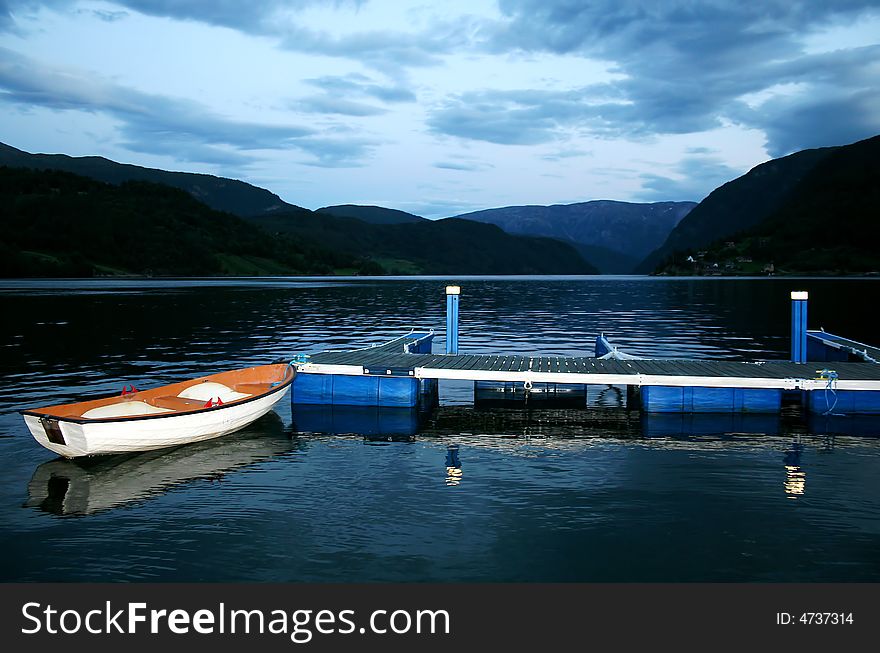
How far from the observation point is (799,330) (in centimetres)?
2902

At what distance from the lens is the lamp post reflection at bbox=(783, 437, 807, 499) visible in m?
15.8

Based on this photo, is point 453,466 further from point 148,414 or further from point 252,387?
point 252,387

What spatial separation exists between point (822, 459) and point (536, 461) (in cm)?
813

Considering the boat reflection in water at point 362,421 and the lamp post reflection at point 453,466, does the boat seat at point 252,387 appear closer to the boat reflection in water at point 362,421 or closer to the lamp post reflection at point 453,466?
the boat reflection in water at point 362,421

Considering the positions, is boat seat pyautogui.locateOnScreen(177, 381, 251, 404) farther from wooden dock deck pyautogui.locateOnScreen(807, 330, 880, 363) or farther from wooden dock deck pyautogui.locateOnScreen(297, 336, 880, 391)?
wooden dock deck pyautogui.locateOnScreen(807, 330, 880, 363)

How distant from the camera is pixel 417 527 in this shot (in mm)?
13484

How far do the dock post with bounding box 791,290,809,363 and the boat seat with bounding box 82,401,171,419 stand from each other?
2531 cm

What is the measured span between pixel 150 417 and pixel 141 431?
1.49ft

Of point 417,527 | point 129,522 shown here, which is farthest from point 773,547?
point 129,522

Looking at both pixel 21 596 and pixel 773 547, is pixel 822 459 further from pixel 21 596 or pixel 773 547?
pixel 21 596

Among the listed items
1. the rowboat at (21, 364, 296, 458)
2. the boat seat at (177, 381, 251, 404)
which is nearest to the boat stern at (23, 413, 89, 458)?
the rowboat at (21, 364, 296, 458)

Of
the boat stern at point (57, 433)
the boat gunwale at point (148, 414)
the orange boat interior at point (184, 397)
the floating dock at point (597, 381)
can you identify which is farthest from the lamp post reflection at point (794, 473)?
the boat stern at point (57, 433)

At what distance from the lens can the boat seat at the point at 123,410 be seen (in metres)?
17.8

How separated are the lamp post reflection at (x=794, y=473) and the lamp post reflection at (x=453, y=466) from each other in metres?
7.91
